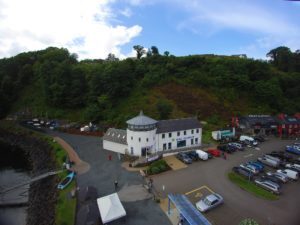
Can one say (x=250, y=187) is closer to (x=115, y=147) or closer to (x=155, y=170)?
(x=155, y=170)

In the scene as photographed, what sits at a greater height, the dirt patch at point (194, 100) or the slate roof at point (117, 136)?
the dirt patch at point (194, 100)

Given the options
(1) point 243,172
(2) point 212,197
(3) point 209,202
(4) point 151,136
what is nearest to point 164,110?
(4) point 151,136

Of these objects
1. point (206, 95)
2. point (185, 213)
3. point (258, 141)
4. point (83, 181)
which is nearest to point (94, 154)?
point (83, 181)

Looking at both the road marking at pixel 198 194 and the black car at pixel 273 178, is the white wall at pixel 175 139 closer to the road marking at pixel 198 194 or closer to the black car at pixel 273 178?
the road marking at pixel 198 194

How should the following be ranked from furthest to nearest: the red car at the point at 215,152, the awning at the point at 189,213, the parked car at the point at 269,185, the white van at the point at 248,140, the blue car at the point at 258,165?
1. the white van at the point at 248,140
2. the red car at the point at 215,152
3. the blue car at the point at 258,165
4. the parked car at the point at 269,185
5. the awning at the point at 189,213

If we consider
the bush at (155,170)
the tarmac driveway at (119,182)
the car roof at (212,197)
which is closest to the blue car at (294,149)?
the car roof at (212,197)

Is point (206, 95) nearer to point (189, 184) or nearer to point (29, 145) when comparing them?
point (189, 184)
